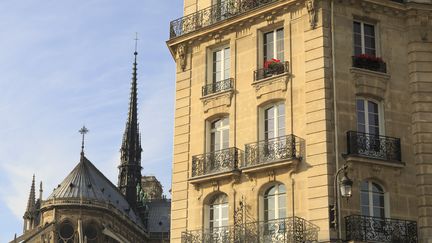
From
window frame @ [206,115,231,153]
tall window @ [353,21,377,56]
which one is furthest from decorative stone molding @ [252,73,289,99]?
tall window @ [353,21,377,56]

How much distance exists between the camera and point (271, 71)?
25500 mm

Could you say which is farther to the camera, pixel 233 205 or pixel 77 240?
pixel 77 240

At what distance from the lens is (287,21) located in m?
25.5

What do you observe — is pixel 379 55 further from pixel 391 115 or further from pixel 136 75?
pixel 136 75

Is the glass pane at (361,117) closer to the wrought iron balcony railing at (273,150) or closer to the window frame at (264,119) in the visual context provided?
the wrought iron balcony railing at (273,150)

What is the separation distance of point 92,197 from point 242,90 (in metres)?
56.3

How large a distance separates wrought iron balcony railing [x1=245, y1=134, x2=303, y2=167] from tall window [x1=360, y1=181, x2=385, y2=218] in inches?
89.3

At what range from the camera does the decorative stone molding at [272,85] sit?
24.8m

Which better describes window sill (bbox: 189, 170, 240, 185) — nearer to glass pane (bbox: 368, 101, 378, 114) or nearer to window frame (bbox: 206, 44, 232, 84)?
window frame (bbox: 206, 44, 232, 84)

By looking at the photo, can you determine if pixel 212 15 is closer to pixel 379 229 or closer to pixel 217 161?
pixel 217 161

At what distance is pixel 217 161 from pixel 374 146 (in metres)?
5.33

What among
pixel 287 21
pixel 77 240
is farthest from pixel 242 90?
pixel 77 240

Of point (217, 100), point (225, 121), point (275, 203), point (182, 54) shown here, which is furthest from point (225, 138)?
point (182, 54)

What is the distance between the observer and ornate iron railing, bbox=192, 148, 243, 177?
25156 millimetres
